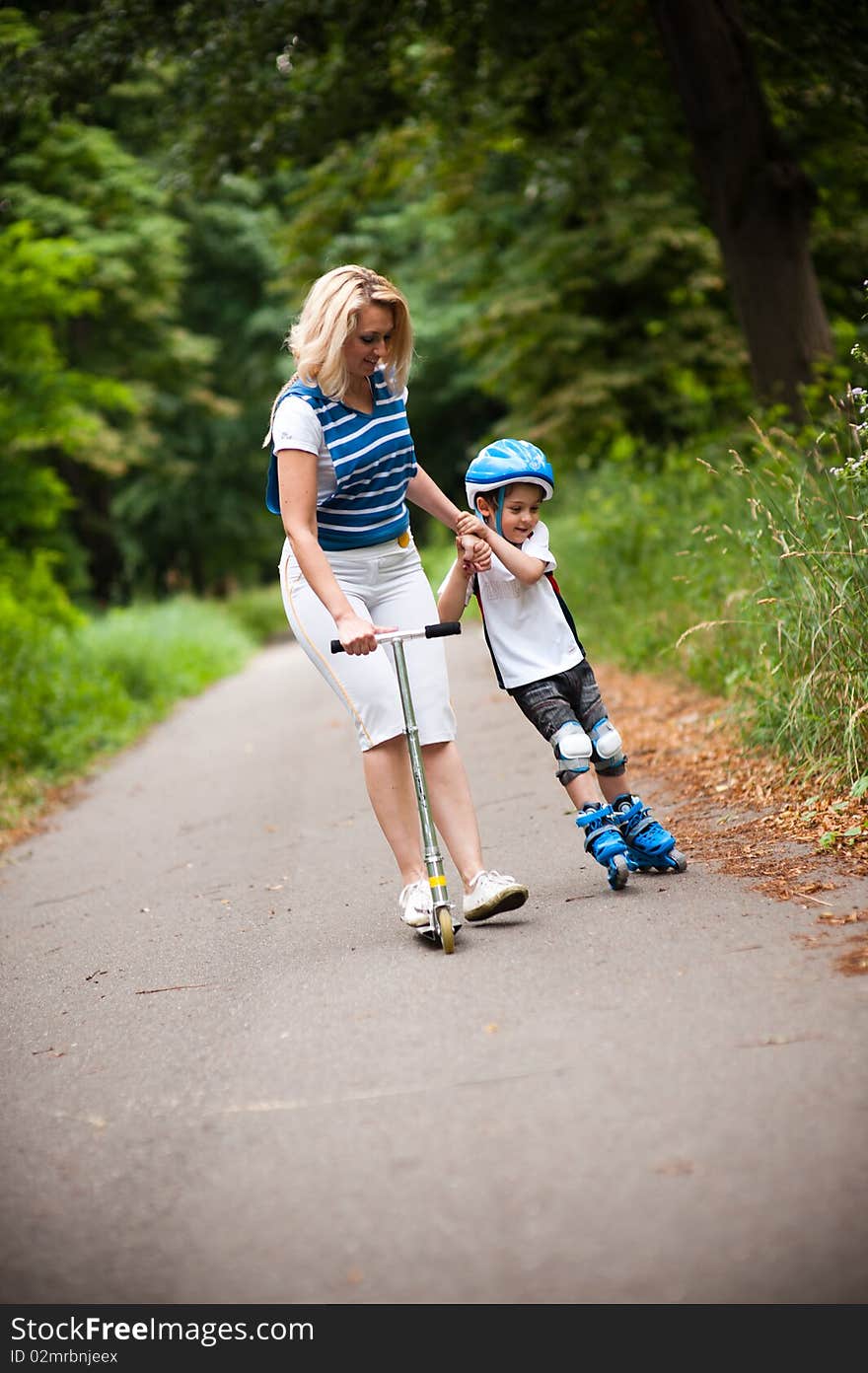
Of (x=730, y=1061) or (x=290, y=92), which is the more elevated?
(x=290, y=92)

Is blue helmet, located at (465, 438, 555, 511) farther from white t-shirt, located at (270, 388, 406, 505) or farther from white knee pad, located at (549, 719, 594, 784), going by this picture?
white knee pad, located at (549, 719, 594, 784)

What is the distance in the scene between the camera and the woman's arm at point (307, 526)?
170 inches

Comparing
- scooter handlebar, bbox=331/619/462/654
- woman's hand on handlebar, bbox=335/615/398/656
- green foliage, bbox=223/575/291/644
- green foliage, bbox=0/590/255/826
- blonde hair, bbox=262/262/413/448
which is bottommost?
green foliage, bbox=223/575/291/644

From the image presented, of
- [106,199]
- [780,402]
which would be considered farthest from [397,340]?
[106,199]

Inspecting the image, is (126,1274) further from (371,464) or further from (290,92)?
(290,92)

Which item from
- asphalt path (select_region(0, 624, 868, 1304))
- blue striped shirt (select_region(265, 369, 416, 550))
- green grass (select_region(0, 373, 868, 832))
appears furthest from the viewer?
green grass (select_region(0, 373, 868, 832))

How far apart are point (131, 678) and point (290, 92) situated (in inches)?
289

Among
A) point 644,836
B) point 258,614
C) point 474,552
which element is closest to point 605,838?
point 644,836

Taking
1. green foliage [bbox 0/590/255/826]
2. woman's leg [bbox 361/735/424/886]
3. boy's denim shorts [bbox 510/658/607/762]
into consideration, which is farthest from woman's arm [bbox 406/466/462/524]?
green foliage [bbox 0/590/255/826]

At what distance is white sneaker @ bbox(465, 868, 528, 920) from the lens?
4500 millimetres

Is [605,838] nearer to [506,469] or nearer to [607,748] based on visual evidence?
[607,748]

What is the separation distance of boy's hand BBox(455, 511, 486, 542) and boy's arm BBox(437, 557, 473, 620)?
14 centimetres

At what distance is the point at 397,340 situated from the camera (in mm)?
4488

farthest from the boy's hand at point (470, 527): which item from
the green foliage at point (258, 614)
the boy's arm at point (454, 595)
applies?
the green foliage at point (258, 614)
